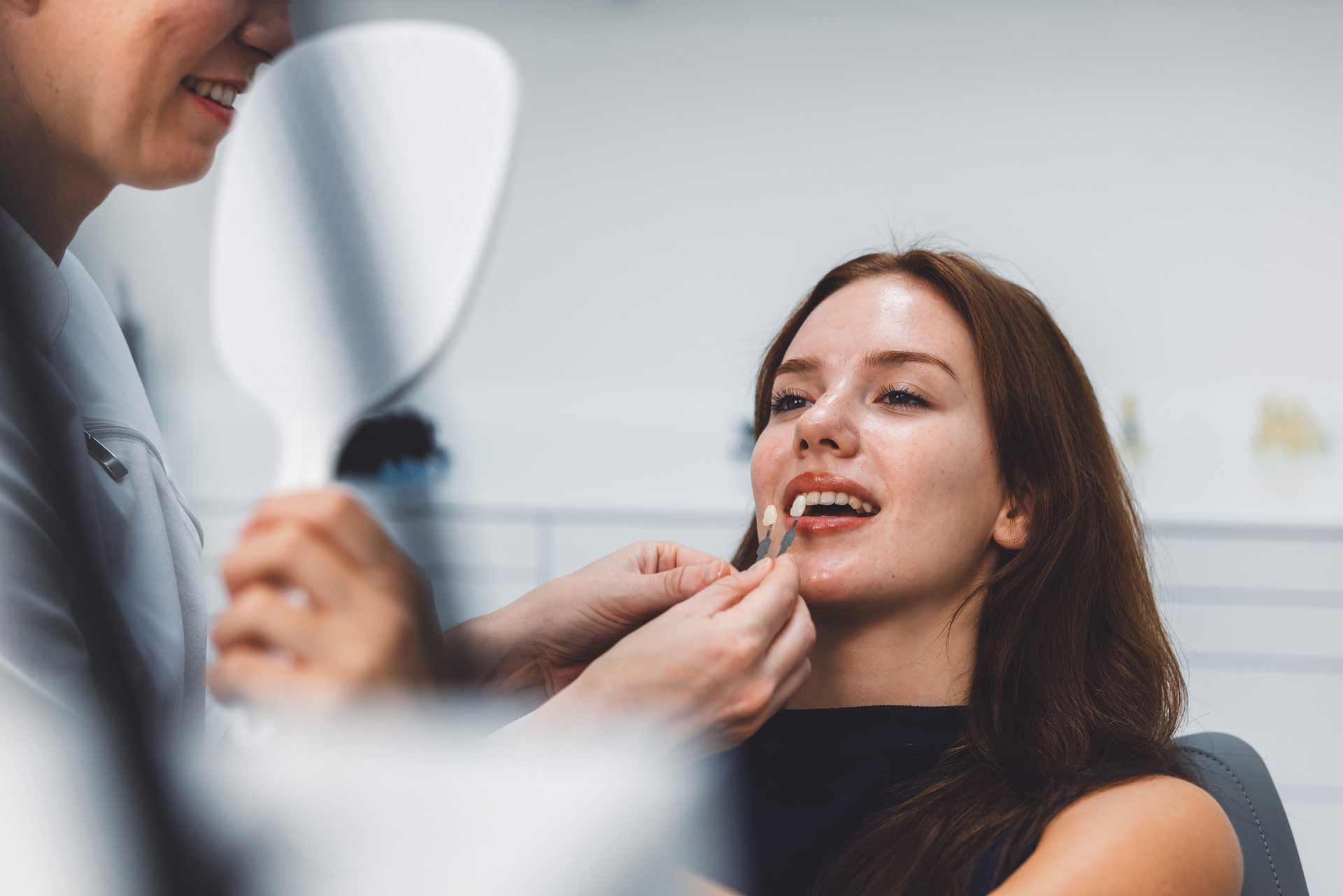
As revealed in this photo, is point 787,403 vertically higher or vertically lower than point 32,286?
lower

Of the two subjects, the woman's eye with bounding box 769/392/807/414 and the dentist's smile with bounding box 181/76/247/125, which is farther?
the woman's eye with bounding box 769/392/807/414

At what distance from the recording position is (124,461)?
229 mm

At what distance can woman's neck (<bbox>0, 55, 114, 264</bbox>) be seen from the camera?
0.21 m

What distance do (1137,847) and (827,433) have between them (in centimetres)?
43

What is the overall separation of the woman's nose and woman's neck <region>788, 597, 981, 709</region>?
88 centimetres

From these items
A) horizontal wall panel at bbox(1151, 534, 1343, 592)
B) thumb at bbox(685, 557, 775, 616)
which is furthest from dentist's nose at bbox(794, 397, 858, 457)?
horizontal wall panel at bbox(1151, 534, 1343, 592)

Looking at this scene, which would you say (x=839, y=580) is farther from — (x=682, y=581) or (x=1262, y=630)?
(x=1262, y=630)

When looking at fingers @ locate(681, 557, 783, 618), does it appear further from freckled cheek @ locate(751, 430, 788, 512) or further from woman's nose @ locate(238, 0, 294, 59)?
woman's nose @ locate(238, 0, 294, 59)

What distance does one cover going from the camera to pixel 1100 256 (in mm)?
2656

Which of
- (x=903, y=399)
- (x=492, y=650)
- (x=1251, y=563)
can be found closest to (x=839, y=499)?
(x=903, y=399)

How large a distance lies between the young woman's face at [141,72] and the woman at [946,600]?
744 mm

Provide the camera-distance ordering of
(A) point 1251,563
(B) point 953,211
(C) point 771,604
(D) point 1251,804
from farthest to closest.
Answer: (B) point 953,211, (A) point 1251,563, (D) point 1251,804, (C) point 771,604

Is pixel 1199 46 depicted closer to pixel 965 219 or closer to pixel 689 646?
pixel 965 219

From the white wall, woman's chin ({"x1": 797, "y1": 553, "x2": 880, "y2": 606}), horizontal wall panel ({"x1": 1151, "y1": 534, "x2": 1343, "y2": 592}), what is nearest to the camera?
woman's chin ({"x1": 797, "y1": 553, "x2": 880, "y2": 606})
